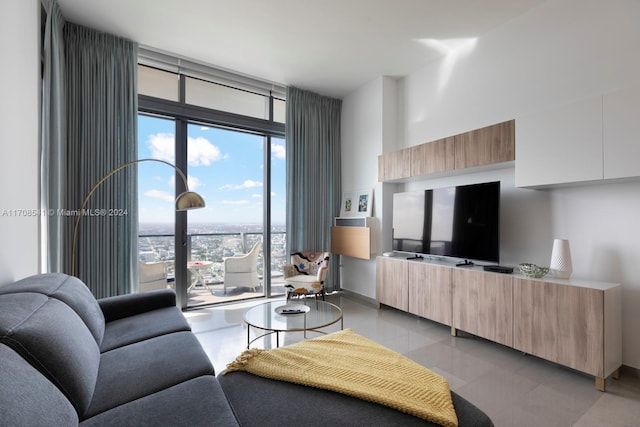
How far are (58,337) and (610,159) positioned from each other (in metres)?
3.27

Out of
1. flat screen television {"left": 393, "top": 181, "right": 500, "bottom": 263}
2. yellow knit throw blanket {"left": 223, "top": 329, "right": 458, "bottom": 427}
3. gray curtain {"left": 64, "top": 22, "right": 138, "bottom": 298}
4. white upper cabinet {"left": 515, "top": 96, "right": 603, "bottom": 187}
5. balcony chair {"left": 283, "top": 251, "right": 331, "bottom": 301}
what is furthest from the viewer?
balcony chair {"left": 283, "top": 251, "right": 331, "bottom": 301}

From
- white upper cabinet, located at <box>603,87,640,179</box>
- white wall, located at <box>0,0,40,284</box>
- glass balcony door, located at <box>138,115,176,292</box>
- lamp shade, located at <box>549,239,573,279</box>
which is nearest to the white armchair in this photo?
glass balcony door, located at <box>138,115,176,292</box>

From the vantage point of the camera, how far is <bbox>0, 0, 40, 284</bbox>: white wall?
5.52ft

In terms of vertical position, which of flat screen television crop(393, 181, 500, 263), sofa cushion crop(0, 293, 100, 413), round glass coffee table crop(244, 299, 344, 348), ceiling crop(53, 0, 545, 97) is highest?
ceiling crop(53, 0, 545, 97)

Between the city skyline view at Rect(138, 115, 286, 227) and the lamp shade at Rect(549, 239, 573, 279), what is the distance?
3184 mm

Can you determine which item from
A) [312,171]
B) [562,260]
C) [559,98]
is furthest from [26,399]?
[312,171]

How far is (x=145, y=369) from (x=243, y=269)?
285cm

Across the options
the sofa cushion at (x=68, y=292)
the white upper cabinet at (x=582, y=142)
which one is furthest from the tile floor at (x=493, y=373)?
the white upper cabinet at (x=582, y=142)

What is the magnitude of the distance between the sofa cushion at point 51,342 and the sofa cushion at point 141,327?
415 millimetres

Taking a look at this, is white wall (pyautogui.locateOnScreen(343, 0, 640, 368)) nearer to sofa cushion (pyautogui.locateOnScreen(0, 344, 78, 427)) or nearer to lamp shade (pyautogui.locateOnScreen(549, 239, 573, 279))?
lamp shade (pyautogui.locateOnScreen(549, 239, 573, 279))

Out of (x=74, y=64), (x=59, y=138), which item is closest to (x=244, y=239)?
(x=59, y=138)

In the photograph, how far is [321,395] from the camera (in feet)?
4.06

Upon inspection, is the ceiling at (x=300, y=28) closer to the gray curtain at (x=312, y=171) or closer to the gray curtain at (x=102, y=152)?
the gray curtain at (x=102, y=152)

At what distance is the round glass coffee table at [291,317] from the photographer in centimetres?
220
